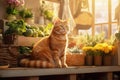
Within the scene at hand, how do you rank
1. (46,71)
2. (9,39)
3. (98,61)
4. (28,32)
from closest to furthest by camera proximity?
(46,71) → (9,39) → (28,32) → (98,61)

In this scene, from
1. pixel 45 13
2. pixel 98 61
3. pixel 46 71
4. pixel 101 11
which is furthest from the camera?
pixel 101 11

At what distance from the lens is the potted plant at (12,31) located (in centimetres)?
188

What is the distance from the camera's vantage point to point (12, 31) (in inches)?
75.0

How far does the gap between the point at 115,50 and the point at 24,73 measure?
0.96m

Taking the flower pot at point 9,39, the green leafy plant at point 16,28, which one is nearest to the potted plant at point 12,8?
the green leafy plant at point 16,28

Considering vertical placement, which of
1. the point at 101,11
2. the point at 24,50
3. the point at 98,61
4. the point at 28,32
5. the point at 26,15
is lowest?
the point at 98,61

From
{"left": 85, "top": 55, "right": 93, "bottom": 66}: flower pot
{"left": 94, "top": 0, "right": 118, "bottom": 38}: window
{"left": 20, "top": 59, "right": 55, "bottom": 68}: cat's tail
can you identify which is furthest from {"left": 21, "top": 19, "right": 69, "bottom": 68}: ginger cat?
{"left": 94, "top": 0, "right": 118, "bottom": 38}: window

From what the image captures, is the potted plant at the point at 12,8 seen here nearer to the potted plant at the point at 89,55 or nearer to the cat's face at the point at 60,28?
the cat's face at the point at 60,28

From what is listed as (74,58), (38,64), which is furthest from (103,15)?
(38,64)

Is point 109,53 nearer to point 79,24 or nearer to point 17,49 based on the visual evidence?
point 17,49

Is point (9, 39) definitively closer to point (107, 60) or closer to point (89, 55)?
point (89, 55)

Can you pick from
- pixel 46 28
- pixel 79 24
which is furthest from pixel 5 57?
pixel 79 24

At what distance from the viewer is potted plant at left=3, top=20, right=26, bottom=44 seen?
6.17ft

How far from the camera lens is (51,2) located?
2682 mm
